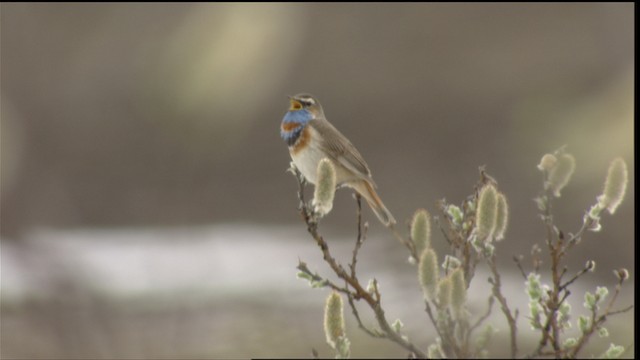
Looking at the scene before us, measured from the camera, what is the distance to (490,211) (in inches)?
32.2

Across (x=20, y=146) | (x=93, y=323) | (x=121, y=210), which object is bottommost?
(x=93, y=323)

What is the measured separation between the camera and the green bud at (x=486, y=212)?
814 millimetres

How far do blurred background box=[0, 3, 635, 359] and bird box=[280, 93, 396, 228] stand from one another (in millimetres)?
2075

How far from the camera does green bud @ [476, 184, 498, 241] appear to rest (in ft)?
2.67

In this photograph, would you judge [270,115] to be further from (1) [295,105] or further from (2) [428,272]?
(2) [428,272]

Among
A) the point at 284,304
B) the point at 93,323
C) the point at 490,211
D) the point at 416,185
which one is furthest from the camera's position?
the point at 416,185

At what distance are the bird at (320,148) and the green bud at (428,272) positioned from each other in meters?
0.38

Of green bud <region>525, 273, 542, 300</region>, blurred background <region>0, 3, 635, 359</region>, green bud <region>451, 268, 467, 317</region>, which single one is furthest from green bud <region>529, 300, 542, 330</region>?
blurred background <region>0, 3, 635, 359</region>

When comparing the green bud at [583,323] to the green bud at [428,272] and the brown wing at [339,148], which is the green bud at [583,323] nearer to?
the green bud at [428,272]

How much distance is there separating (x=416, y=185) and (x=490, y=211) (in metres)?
3.59

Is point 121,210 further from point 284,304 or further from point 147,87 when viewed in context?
point 284,304

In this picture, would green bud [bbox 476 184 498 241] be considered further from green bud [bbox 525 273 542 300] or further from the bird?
the bird

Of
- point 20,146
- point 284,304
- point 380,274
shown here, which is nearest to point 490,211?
point 284,304

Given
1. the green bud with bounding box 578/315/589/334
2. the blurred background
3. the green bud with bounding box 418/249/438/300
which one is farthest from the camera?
the blurred background
